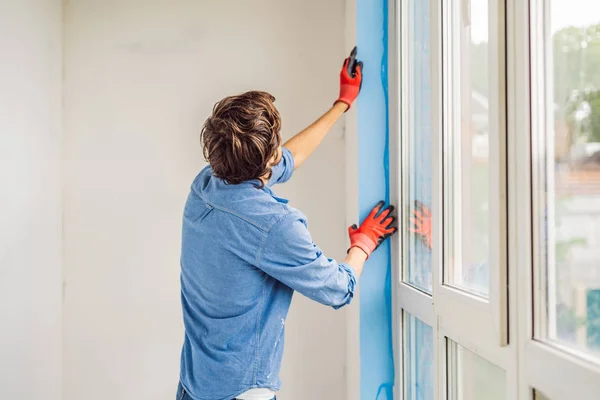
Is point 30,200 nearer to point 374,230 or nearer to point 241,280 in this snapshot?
point 241,280

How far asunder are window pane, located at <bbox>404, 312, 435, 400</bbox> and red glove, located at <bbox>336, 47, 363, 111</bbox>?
69cm

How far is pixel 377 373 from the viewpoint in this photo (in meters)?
1.84

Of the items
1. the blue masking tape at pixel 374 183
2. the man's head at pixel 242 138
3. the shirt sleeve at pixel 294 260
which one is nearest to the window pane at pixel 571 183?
the shirt sleeve at pixel 294 260

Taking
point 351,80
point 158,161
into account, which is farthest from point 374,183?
point 158,161

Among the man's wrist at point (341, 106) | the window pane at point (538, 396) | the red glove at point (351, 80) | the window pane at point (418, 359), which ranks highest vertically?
the red glove at point (351, 80)

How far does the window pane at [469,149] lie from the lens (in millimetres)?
1131

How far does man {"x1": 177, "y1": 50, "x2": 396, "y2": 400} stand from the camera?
1382 millimetres

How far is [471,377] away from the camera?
122 cm

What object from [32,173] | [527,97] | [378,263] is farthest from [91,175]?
[527,97]

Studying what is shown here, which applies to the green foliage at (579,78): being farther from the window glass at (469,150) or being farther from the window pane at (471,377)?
the window pane at (471,377)

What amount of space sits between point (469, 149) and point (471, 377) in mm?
479

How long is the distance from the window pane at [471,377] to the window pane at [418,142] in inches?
10.2

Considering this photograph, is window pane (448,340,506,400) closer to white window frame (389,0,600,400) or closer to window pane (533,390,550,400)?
white window frame (389,0,600,400)

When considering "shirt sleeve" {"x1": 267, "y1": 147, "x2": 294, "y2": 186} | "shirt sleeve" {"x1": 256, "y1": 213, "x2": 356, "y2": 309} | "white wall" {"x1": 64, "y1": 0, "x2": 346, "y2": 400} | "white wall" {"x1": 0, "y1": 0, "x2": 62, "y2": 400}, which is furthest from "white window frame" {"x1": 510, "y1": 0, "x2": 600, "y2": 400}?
"white wall" {"x1": 0, "y1": 0, "x2": 62, "y2": 400}
